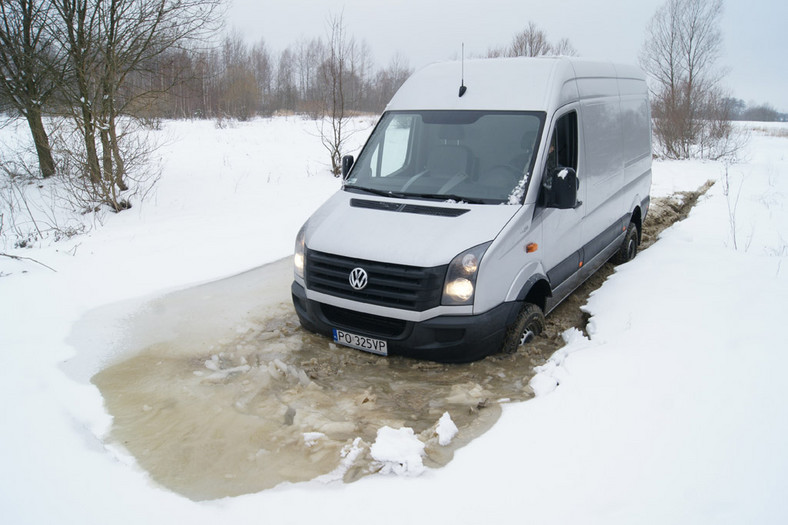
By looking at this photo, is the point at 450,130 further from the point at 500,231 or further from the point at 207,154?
the point at 207,154

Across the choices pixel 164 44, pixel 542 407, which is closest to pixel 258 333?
pixel 542 407

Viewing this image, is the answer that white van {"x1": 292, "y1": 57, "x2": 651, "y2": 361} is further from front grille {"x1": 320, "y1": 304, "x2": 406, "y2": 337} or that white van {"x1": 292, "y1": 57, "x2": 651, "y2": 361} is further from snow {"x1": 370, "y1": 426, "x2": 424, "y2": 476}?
snow {"x1": 370, "y1": 426, "x2": 424, "y2": 476}

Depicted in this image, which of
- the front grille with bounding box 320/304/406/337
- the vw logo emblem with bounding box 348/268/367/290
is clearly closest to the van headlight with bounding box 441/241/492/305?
the front grille with bounding box 320/304/406/337

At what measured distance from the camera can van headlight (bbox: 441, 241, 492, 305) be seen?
398 centimetres

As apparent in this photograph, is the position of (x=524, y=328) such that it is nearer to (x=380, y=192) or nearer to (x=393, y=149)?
(x=380, y=192)

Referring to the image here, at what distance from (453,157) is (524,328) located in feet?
5.44

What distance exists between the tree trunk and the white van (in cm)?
1113

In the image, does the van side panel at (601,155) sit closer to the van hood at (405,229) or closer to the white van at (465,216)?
the white van at (465,216)

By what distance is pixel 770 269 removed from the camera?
5.77 metres

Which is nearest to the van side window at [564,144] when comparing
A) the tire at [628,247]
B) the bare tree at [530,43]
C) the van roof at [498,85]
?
the van roof at [498,85]

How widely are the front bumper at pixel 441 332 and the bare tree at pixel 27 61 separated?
1202cm

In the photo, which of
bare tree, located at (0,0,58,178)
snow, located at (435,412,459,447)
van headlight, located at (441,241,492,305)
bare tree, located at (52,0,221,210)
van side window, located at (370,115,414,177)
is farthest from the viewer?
bare tree, located at (0,0,58,178)

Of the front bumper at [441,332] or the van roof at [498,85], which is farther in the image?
the van roof at [498,85]

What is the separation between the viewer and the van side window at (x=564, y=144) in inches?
190
